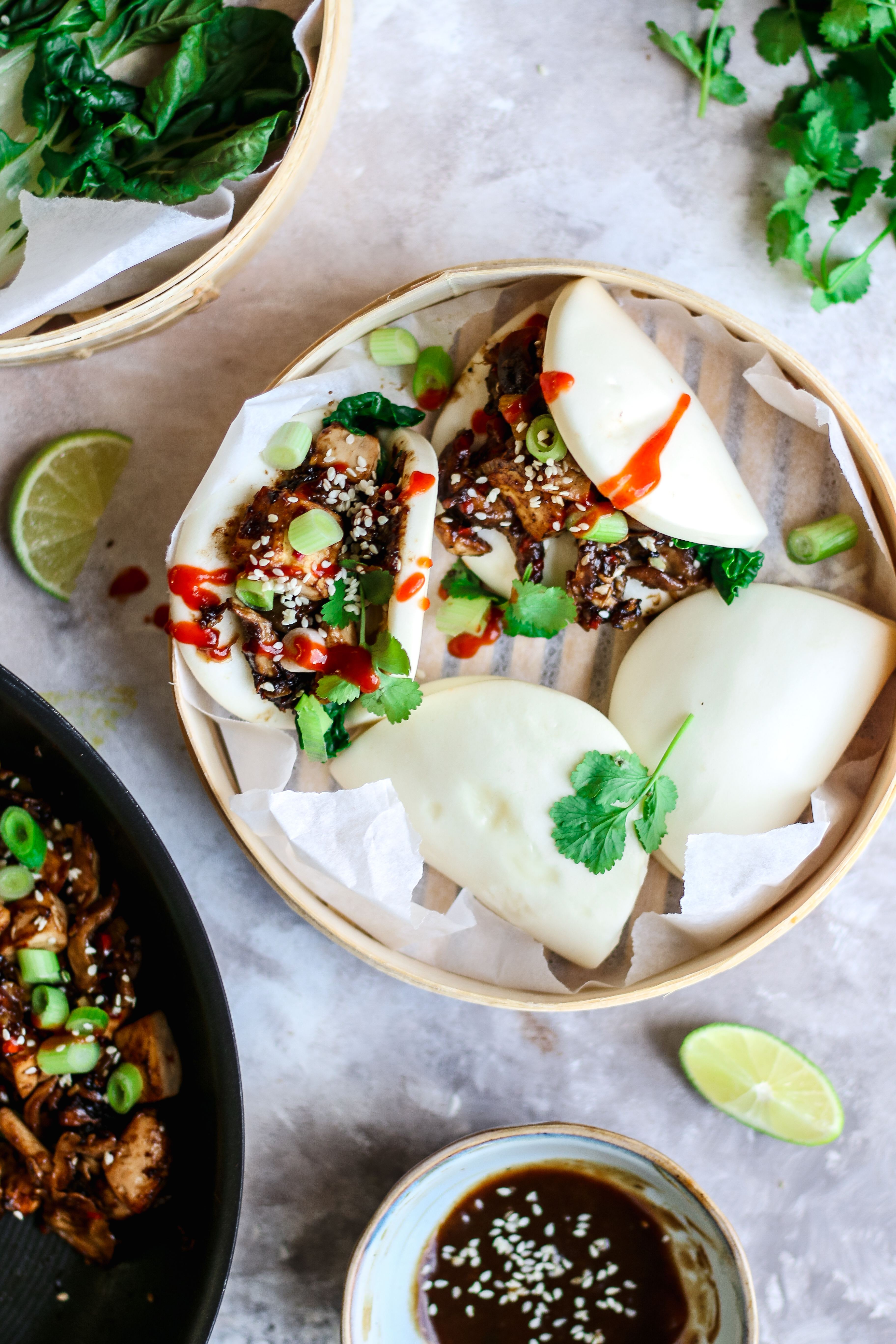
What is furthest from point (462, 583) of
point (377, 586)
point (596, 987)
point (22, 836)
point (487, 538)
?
point (22, 836)


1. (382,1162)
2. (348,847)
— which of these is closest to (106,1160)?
(382,1162)

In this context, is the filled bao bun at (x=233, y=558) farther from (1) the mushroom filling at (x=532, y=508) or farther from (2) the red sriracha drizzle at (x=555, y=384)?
(2) the red sriracha drizzle at (x=555, y=384)

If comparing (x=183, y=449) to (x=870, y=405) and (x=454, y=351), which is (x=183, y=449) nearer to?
(x=454, y=351)

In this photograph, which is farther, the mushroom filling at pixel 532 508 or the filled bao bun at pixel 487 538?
the filled bao bun at pixel 487 538

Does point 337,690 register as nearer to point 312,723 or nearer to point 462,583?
point 312,723

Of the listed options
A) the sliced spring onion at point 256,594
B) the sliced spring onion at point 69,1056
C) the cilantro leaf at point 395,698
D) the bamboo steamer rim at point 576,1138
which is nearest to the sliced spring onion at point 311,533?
the sliced spring onion at point 256,594
